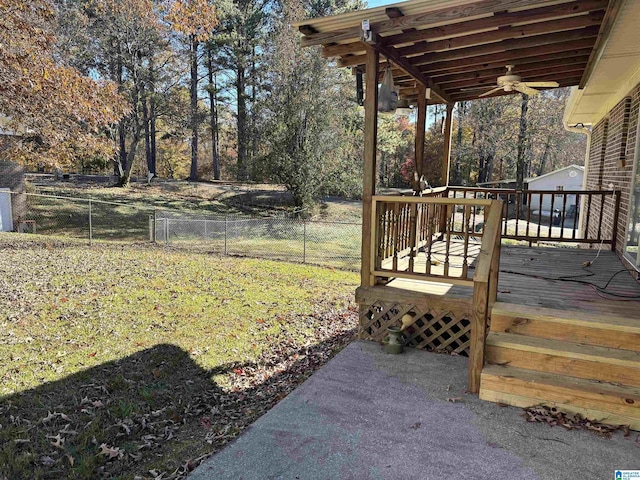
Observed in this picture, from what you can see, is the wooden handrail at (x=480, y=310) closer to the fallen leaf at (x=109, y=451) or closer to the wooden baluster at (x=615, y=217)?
the fallen leaf at (x=109, y=451)

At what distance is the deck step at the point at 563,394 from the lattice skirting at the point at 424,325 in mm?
810

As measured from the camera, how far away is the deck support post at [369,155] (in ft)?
13.6

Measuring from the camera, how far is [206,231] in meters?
12.4

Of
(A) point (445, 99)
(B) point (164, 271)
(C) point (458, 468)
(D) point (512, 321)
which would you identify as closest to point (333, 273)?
(B) point (164, 271)

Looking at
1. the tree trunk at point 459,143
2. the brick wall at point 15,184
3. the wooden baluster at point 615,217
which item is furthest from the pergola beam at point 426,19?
the tree trunk at point 459,143

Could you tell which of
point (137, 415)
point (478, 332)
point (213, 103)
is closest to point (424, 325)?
point (478, 332)

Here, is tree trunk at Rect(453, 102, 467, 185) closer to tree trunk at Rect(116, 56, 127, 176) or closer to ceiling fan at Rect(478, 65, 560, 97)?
tree trunk at Rect(116, 56, 127, 176)

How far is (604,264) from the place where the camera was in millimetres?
5430

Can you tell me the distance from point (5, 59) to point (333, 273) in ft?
22.4

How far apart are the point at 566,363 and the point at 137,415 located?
11.0 ft

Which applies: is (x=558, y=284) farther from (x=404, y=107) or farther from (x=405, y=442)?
(x=404, y=107)

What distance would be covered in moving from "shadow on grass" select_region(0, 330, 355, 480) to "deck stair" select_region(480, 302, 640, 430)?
2.02m

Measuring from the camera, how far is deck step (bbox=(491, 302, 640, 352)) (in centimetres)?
321

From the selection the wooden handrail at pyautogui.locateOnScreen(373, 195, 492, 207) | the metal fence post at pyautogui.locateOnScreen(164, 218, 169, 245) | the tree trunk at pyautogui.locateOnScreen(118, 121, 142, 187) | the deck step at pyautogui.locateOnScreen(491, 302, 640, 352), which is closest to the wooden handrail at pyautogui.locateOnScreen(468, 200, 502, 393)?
the deck step at pyautogui.locateOnScreen(491, 302, 640, 352)
